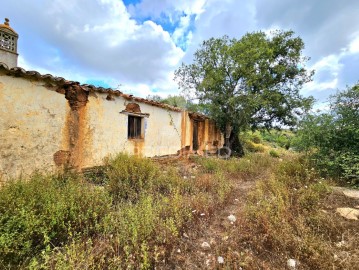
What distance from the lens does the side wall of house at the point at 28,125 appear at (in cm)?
391

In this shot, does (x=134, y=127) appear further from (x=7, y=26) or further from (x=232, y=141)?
(x=232, y=141)

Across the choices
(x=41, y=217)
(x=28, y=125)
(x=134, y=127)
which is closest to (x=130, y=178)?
(x=41, y=217)

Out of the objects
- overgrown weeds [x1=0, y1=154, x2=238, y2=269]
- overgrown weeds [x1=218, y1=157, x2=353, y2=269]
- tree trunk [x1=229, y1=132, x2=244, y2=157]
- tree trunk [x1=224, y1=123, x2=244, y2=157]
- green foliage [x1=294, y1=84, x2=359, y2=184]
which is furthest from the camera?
tree trunk [x1=229, y1=132, x2=244, y2=157]

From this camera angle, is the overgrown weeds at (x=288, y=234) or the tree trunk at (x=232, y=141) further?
the tree trunk at (x=232, y=141)

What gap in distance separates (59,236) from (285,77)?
1261 centimetres

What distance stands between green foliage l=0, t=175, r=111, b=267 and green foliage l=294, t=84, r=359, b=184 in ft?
18.5

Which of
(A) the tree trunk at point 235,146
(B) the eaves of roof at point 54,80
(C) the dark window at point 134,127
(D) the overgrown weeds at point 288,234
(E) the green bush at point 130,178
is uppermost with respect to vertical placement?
(B) the eaves of roof at point 54,80

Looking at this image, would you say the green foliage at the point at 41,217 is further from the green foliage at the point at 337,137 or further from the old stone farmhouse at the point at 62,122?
the green foliage at the point at 337,137

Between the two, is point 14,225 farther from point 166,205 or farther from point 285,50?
point 285,50

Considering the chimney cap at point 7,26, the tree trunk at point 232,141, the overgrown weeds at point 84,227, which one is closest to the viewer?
the overgrown weeds at point 84,227

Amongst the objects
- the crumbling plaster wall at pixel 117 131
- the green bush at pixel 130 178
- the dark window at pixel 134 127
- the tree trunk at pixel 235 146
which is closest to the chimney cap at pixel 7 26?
the crumbling plaster wall at pixel 117 131

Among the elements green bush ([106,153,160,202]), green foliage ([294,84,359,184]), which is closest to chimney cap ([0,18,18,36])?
green bush ([106,153,160,202])

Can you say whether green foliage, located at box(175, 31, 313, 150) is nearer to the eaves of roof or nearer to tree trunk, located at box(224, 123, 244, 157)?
tree trunk, located at box(224, 123, 244, 157)

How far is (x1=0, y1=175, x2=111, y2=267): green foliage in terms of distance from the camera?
223 centimetres
